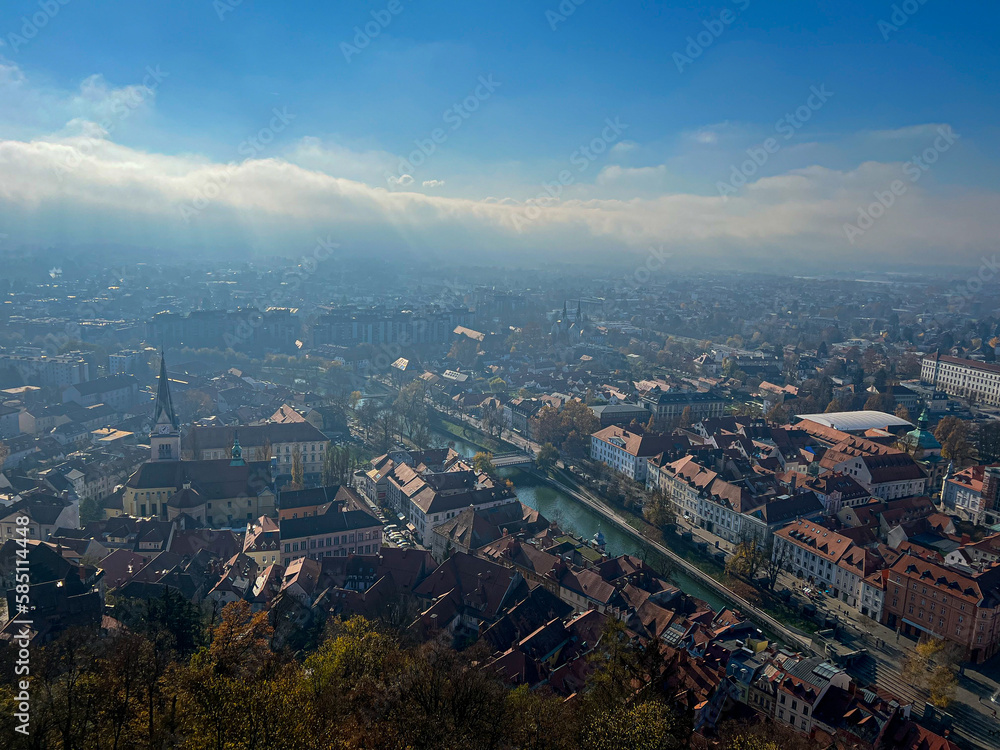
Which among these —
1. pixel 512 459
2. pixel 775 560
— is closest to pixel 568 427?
pixel 512 459

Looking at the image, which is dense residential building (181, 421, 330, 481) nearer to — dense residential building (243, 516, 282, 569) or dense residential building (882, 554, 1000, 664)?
dense residential building (243, 516, 282, 569)

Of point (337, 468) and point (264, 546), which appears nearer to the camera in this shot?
point (264, 546)

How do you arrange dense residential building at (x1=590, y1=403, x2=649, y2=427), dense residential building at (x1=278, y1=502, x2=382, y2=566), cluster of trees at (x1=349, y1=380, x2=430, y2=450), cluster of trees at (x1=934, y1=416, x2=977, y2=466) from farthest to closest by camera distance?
dense residential building at (x1=590, y1=403, x2=649, y2=427)
cluster of trees at (x1=349, y1=380, x2=430, y2=450)
cluster of trees at (x1=934, y1=416, x2=977, y2=466)
dense residential building at (x1=278, y1=502, x2=382, y2=566)

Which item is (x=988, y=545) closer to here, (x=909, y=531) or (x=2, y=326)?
(x=909, y=531)

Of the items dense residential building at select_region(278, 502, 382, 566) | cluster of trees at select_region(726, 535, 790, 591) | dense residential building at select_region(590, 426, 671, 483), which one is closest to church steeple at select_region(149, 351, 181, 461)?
dense residential building at select_region(278, 502, 382, 566)

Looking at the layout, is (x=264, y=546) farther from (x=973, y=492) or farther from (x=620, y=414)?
(x=973, y=492)

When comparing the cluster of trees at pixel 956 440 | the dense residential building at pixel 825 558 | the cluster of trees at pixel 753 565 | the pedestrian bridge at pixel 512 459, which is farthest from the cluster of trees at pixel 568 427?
the cluster of trees at pixel 956 440
